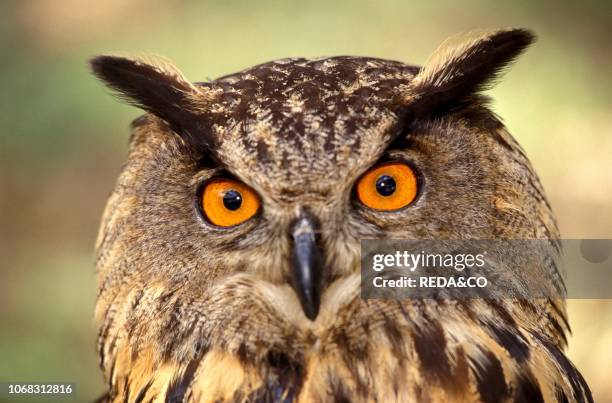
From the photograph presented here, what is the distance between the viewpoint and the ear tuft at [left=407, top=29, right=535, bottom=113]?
126 cm

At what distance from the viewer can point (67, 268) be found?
3191 mm

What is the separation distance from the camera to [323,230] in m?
1.16

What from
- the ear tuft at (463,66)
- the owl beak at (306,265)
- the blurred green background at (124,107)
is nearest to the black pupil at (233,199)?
the owl beak at (306,265)

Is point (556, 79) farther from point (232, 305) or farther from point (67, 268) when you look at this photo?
point (232, 305)

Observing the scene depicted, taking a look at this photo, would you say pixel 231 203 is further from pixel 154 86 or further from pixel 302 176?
pixel 154 86

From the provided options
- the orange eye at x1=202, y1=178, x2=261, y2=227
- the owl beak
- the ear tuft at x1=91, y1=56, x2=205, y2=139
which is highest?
the ear tuft at x1=91, y1=56, x2=205, y2=139

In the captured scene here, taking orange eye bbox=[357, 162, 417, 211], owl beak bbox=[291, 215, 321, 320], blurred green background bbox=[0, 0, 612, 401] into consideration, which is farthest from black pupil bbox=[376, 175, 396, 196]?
blurred green background bbox=[0, 0, 612, 401]

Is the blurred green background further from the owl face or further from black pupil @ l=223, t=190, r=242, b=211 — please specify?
black pupil @ l=223, t=190, r=242, b=211

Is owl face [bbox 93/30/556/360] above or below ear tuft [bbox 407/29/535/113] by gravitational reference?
below

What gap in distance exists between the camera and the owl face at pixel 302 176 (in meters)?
1.16

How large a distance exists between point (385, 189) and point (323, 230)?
11 cm

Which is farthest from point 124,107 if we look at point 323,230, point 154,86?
point 323,230

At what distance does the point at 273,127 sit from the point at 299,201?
4.3 inches

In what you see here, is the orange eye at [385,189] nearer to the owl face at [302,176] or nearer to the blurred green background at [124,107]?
the owl face at [302,176]
